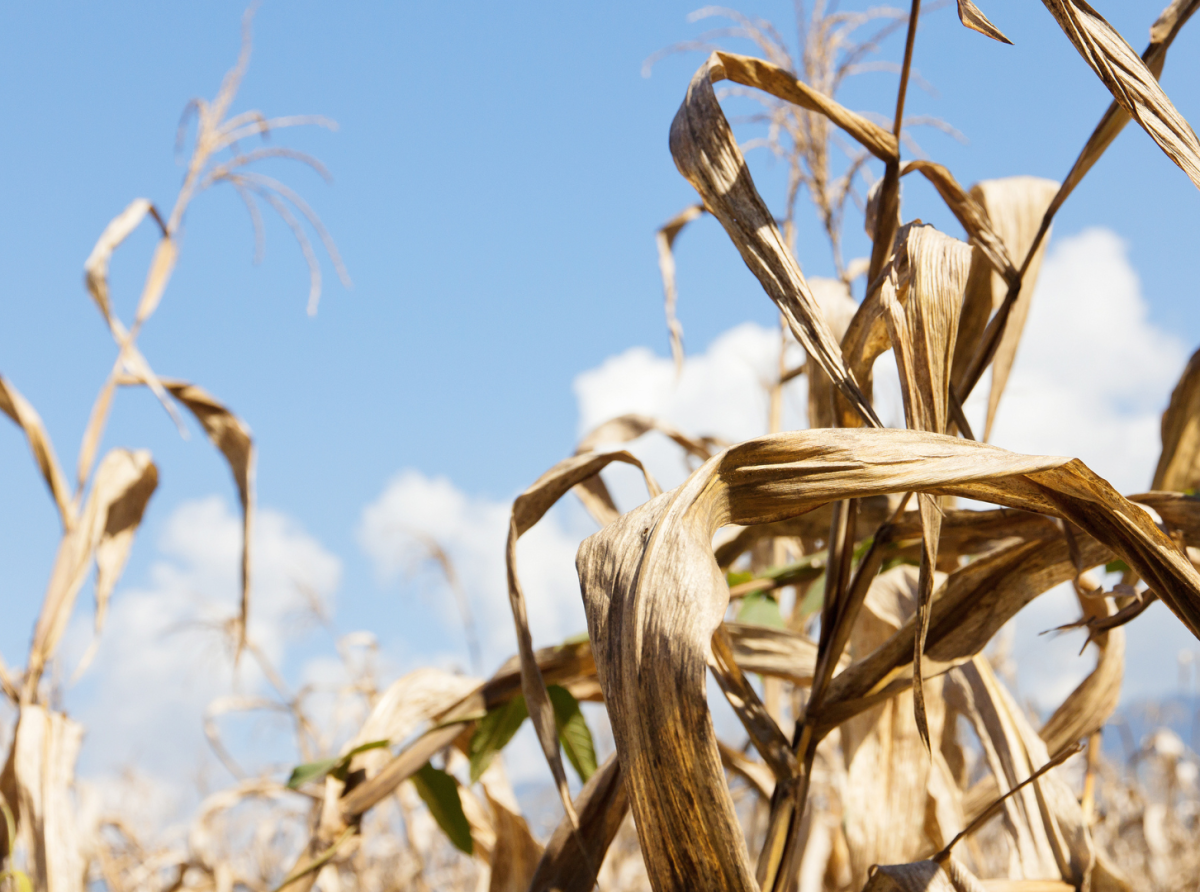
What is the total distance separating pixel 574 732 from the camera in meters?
0.59

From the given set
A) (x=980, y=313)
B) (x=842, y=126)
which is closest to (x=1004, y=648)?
(x=980, y=313)

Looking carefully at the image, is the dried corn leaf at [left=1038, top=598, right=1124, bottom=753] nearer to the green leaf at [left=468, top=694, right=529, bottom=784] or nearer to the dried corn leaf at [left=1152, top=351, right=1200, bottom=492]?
the dried corn leaf at [left=1152, top=351, right=1200, bottom=492]

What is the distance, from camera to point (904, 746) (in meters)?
0.54

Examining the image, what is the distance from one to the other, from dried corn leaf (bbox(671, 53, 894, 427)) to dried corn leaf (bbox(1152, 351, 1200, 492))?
16.9 inches

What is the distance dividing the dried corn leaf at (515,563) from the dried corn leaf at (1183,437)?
1.52 feet

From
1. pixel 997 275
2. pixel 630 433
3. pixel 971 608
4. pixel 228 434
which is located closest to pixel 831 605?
pixel 971 608

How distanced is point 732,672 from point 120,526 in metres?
0.79

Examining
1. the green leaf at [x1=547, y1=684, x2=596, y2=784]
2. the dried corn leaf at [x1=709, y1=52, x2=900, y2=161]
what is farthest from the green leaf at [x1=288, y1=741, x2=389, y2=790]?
the dried corn leaf at [x1=709, y1=52, x2=900, y2=161]

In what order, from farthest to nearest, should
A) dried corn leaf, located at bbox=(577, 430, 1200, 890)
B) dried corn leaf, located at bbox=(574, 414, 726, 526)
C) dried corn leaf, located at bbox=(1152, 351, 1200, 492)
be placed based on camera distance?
dried corn leaf, located at bbox=(574, 414, 726, 526) < dried corn leaf, located at bbox=(1152, 351, 1200, 492) < dried corn leaf, located at bbox=(577, 430, 1200, 890)

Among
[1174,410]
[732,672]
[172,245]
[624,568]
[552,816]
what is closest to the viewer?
[624,568]

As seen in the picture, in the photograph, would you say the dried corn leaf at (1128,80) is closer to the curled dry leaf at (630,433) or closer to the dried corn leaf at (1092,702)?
the dried corn leaf at (1092,702)

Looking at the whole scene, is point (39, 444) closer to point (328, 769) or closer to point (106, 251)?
point (106, 251)

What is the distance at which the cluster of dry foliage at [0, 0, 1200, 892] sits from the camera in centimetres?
26

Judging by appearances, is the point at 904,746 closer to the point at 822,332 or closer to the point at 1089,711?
the point at 1089,711
